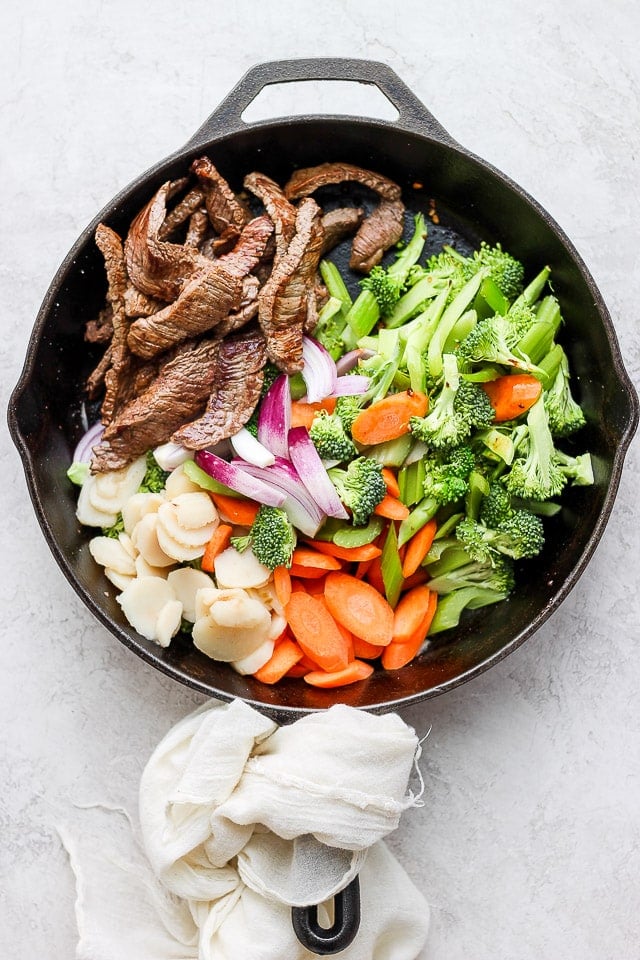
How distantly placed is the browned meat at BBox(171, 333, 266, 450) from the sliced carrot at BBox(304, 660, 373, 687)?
2.65ft

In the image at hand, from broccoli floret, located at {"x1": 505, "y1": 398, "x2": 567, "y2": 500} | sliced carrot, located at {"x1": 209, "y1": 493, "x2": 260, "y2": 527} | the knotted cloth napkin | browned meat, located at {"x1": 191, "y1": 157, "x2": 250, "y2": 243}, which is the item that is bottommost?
the knotted cloth napkin

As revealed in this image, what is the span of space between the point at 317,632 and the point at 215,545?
1.38ft

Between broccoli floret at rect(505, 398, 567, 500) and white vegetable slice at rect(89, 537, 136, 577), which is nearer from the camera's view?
broccoli floret at rect(505, 398, 567, 500)

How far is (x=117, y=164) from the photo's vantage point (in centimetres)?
271

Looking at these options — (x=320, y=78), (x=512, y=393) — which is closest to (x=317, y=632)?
(x=512, y=393)

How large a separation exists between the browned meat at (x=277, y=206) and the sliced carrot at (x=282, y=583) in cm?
97

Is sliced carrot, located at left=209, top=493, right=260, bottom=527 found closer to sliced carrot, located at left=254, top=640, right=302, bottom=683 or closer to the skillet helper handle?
sliced carrot, located at left=254, top=640, right=302, bottom=683

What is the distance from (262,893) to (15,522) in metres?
1.42

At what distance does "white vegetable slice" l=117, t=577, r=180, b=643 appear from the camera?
2426 millimetres

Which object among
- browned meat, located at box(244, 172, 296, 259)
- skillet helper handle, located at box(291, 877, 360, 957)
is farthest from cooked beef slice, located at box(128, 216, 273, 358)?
skillet helper handle, located at box(291, 877, 360, 957)

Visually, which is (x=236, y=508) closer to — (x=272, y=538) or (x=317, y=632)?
(x=272, y=538)

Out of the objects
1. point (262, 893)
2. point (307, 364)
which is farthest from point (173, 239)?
point (262, 893)

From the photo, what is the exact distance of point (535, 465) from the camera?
2375 mm

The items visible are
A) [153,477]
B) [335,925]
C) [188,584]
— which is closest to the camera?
[335,925]
